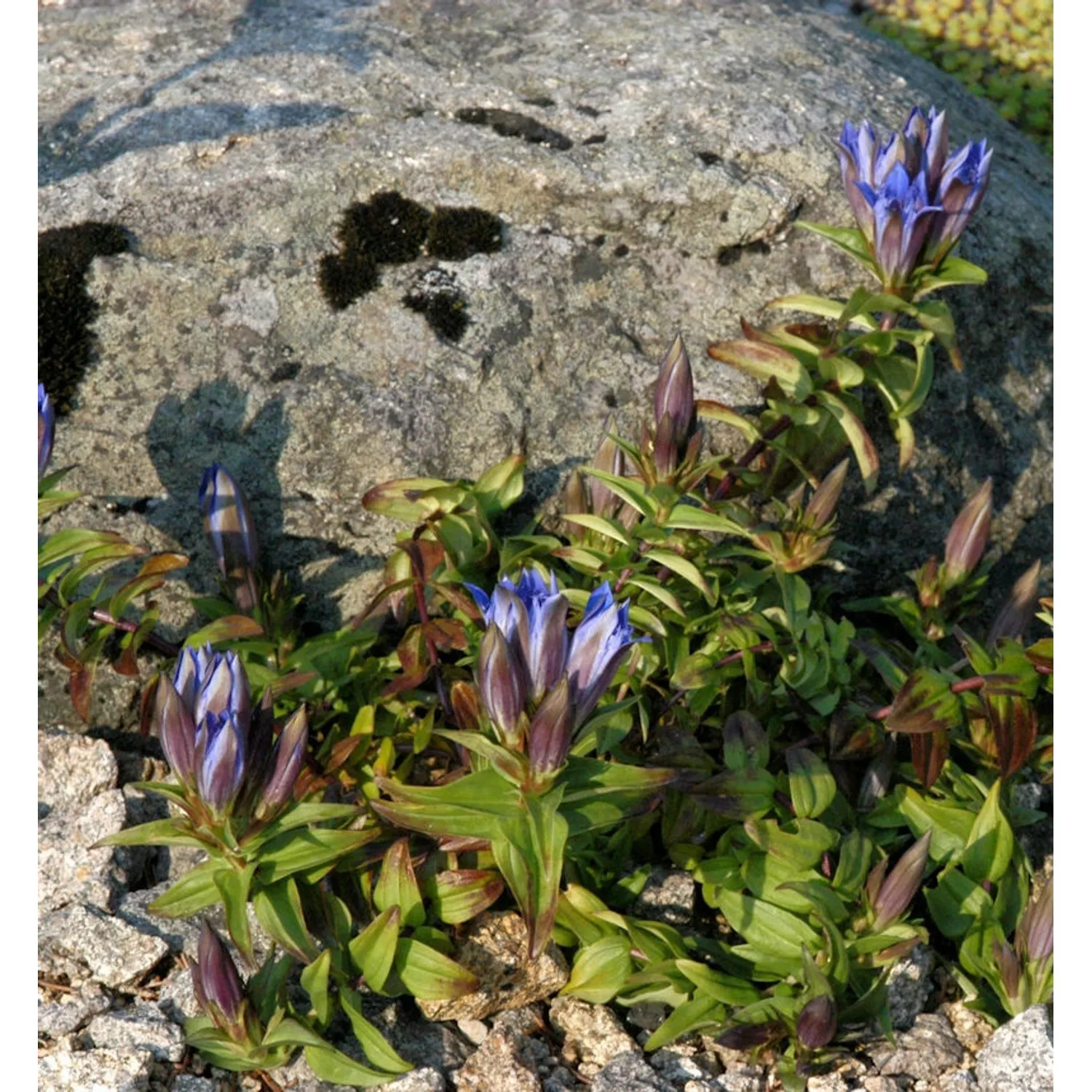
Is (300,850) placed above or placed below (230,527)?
below

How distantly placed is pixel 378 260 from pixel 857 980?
6.86ft

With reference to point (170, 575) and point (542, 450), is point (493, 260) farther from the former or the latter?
point (170, 575)

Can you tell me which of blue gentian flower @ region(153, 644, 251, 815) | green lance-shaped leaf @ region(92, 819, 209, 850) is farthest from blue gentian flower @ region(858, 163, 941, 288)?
green lance-shaped leaf @ region(92, 819, 209, 850)

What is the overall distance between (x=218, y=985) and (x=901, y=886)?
1309 mm

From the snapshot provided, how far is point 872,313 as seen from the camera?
309 centimetres

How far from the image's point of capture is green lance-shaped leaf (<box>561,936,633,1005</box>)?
2551 millimetres

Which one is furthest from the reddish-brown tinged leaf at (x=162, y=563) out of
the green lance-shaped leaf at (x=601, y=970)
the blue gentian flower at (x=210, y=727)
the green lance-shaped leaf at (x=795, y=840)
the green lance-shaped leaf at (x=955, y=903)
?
the green lance-shaped leaf at (x=955, y=903)

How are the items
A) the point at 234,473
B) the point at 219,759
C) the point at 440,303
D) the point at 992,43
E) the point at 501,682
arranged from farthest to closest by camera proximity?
1. the point at 992,43
2. the point at 440,303
3. the point at 234,473
4. the point at 219,759
5. the point at 501,682

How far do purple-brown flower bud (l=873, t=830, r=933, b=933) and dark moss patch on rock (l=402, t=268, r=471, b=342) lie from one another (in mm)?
1655

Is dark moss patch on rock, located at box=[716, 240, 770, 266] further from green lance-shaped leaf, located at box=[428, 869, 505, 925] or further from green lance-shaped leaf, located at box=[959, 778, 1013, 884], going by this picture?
green lance-shaped leaf, located at box=[428, 869, 505, 925]

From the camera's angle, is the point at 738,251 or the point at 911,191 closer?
the point at 911,191

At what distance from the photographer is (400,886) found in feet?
8.34

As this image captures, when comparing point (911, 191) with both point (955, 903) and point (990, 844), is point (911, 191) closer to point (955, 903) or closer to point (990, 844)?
point (990, 844)

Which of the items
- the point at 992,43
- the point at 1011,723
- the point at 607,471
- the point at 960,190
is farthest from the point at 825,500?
the point at 992,43
